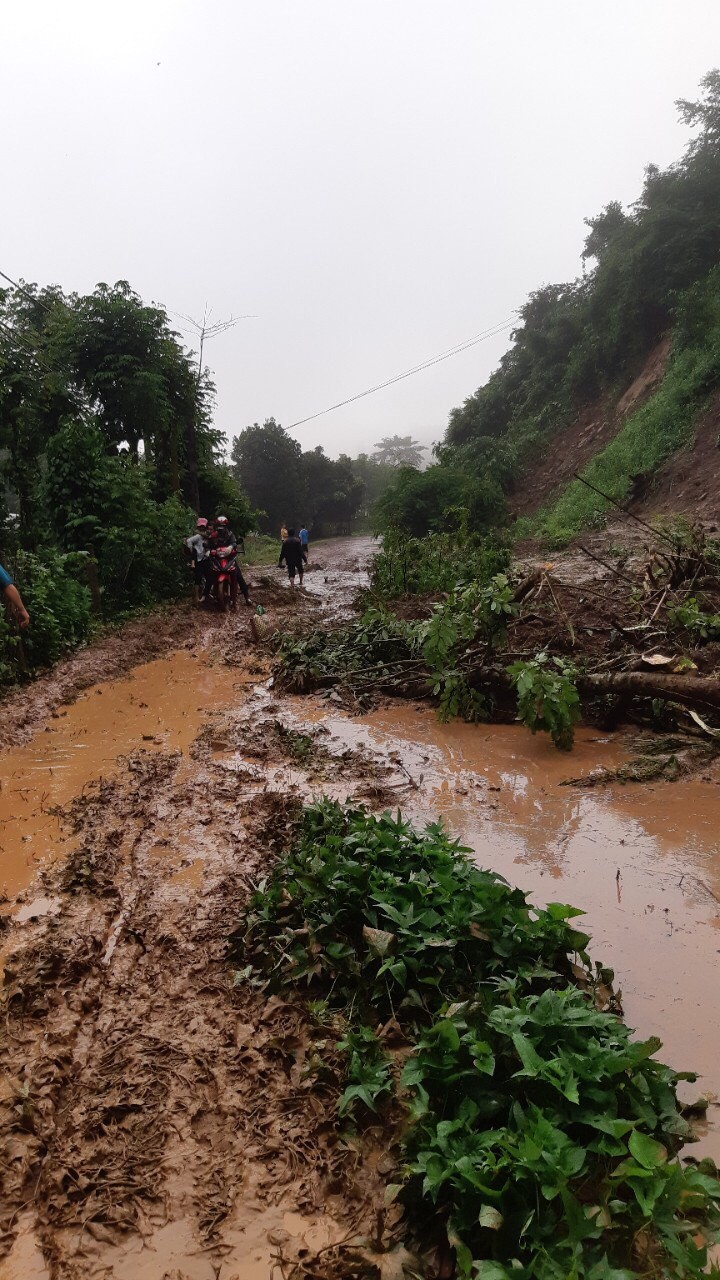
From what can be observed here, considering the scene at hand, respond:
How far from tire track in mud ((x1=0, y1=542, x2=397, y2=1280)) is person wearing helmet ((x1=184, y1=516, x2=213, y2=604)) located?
30.9 ft

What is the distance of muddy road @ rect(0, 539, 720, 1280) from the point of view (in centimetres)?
203

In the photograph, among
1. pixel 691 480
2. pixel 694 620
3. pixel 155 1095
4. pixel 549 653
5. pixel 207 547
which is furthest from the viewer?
pixel 691 480

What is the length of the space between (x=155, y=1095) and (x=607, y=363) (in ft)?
111

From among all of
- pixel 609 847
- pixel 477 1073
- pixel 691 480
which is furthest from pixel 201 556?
pixel 691 480

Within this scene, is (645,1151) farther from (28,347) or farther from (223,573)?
(28,347)

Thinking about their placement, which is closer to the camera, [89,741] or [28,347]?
[89,741]

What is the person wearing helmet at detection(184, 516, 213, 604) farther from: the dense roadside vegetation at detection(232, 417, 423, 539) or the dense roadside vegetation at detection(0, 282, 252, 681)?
the dense roadside vegetation at detection(232, 417, 423, 539)

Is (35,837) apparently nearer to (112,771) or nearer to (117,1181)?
(112,771)

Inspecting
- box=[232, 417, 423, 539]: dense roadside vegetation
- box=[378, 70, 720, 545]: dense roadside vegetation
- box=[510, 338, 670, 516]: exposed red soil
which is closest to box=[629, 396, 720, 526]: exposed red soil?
box=[378, 70, 720, 545]: dense roadside vegetation

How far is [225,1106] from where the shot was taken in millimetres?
2363

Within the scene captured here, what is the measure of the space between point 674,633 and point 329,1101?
539cm

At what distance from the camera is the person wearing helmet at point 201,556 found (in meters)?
13.0

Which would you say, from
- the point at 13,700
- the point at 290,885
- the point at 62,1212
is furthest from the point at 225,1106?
the point at 13,700

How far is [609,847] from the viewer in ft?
13.3
